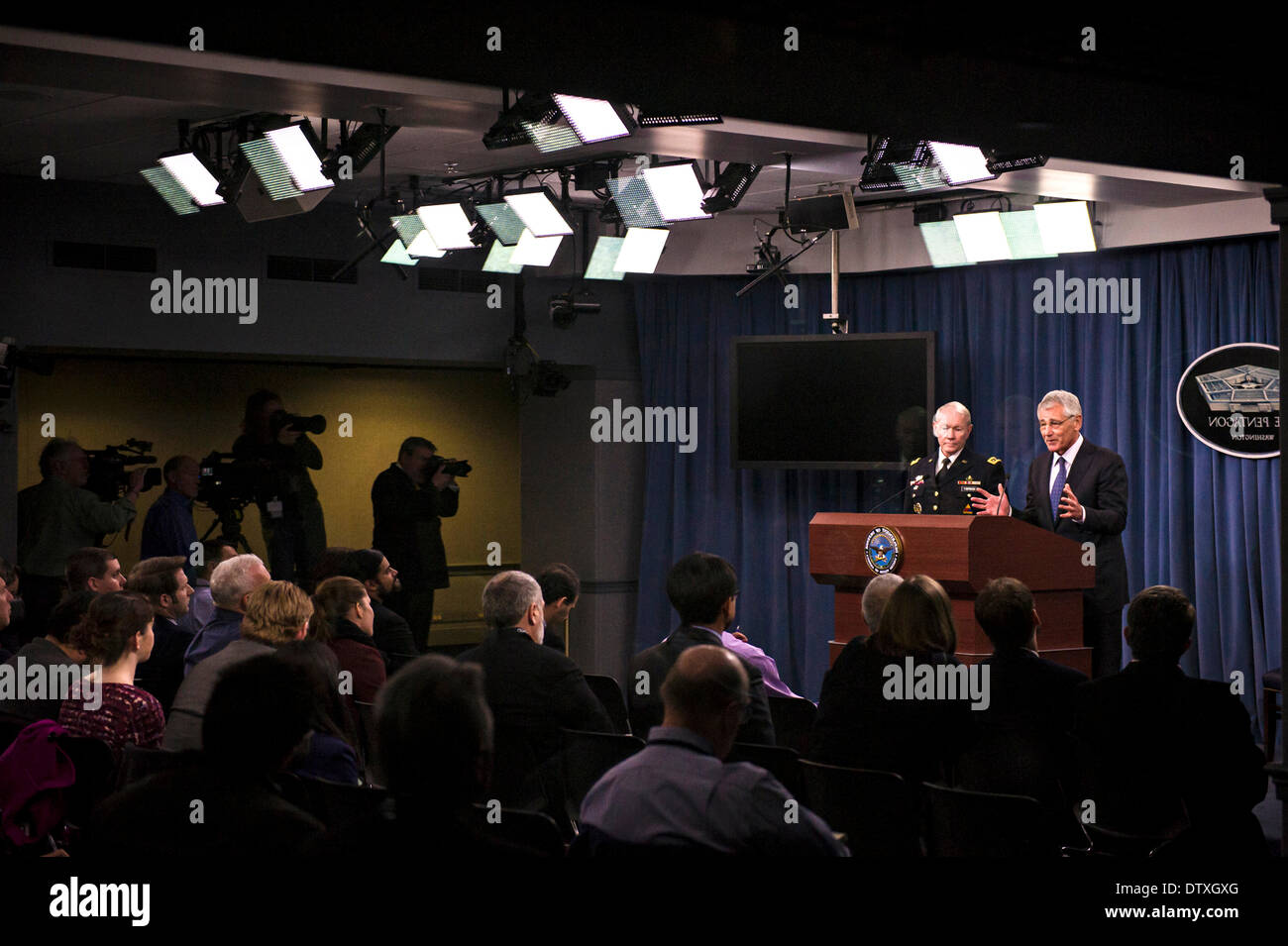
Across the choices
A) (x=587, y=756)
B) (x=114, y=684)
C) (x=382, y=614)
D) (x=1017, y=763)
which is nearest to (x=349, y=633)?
(x=382, y=614)

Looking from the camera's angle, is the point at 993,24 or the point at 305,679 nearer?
the point at 305,679

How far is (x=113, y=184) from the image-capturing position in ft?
25.1

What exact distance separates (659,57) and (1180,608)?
188 centimetres

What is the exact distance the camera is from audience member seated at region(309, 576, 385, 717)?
4.37 meters

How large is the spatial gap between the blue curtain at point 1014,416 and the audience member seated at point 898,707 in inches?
153

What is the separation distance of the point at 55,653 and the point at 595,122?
8.08 feet

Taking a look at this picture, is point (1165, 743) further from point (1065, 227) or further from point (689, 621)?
point (1065, 227)

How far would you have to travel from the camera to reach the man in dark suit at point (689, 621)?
3.82 meters

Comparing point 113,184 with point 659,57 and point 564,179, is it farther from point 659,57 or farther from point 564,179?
point 659,57

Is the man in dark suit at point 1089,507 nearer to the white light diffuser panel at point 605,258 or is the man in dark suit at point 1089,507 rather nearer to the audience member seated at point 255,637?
the white light diffuser panel at point 605,258

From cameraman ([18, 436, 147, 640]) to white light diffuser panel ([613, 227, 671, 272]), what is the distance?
113 inches

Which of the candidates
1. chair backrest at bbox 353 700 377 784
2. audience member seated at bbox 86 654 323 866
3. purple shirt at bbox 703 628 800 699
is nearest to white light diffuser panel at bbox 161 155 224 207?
chair backrest at bbox 353 700 377 784
